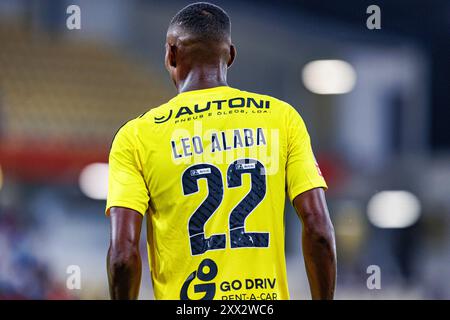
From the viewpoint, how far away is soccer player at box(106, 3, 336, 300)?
259cm

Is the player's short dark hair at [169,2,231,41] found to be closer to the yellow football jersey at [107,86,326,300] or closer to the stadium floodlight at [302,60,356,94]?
the yellow football jersey at [107,86,326,300]

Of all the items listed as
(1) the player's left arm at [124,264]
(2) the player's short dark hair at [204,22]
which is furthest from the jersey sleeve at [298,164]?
(1) the player's left arm at [124,264]

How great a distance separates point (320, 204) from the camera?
2652mm

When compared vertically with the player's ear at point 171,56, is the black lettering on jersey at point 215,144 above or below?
below

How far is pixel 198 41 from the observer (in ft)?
9.27

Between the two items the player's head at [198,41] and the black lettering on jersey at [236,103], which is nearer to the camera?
the black lettering on jersey at [236,103]

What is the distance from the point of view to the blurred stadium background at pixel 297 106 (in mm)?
12414

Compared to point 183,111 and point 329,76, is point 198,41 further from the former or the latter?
point 329,76

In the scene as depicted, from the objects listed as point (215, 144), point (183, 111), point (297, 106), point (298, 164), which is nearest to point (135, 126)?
point (183, 111)

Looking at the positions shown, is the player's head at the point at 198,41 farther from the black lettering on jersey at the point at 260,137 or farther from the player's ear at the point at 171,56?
the black lettering on jersey at the point at 260,137

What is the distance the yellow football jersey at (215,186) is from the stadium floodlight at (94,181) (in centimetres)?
981

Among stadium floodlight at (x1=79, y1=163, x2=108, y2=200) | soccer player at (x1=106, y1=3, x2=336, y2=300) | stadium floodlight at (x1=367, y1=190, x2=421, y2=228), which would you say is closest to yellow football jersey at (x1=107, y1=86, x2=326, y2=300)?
soccer player at (x1=106, y1=3, x2=336, y2=300)

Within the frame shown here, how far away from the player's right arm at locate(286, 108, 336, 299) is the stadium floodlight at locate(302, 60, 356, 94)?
14.2 meters

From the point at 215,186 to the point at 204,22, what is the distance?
581mm
